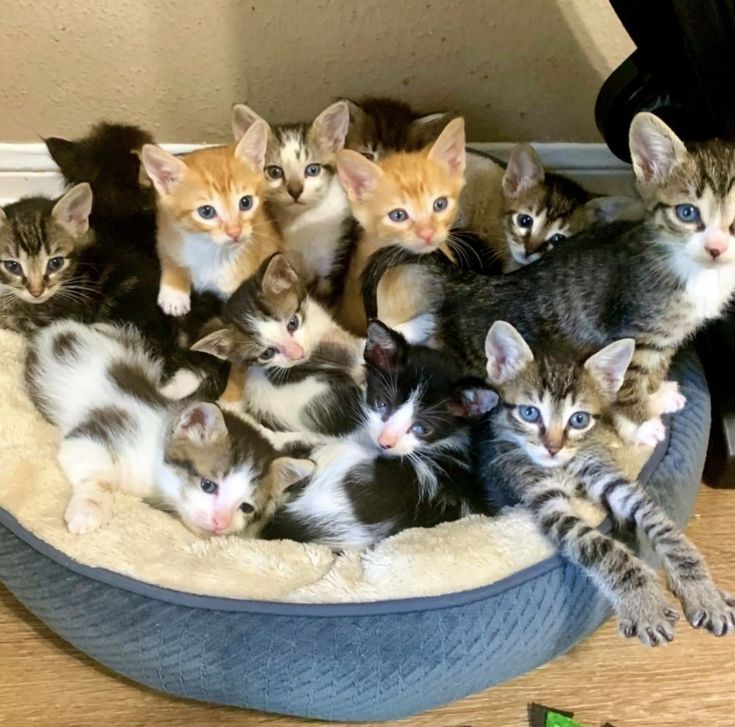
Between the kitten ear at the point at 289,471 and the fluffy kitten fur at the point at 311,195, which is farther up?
the fluffy kitten fur at the point at 311,195

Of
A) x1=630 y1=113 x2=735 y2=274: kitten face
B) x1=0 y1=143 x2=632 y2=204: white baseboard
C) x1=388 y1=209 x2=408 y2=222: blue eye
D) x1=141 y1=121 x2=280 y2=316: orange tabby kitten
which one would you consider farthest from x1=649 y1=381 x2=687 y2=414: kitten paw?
x1=0 y1=143 x2=632 y2=204: white baseboard

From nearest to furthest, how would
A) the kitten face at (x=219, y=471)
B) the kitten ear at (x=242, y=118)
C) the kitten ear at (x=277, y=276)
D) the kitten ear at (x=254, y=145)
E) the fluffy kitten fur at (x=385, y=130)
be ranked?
the kitten face at (x=219, y=471) < the kitten ear at (x=277, y=276) < the kitten ear at (x=254, y=145) < the kitten ear at (x=242, y=118) < the fluffy kitten fur at (x=385, y=130)

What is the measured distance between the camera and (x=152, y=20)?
1.92 m

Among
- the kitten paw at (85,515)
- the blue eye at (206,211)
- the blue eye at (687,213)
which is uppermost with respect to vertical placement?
the blue eye at (206,211)

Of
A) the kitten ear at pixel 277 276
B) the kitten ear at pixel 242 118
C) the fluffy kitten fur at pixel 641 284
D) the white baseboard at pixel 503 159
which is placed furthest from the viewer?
the white baseboard at pixel 503 159

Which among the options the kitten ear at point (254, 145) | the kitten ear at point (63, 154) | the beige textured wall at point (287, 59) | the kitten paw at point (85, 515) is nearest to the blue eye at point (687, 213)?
the kitten ear at point (254, 145)

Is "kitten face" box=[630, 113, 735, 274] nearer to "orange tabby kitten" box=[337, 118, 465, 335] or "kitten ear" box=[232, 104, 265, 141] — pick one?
"orange tabby kitten" box=[337, 118, 465, 335]

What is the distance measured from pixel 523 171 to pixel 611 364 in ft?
1.81

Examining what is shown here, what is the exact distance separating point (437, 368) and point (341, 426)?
0.77 ft

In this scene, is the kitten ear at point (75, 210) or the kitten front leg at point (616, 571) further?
the kitten ear at point (75, 210)

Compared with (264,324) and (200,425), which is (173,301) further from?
(200,425)

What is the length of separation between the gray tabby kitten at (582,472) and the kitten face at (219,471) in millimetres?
350

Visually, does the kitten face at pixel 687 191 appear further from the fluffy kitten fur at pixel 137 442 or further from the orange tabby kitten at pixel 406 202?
the fluffy kitten fur at pixel 137 442

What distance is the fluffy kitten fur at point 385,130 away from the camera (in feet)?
6.19
